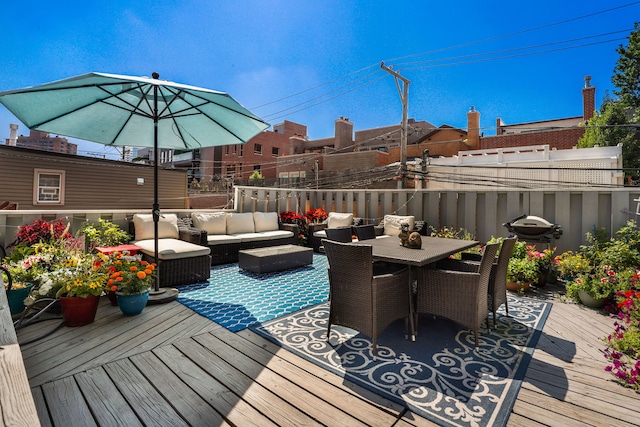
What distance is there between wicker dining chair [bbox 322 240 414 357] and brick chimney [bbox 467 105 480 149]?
21121 mm

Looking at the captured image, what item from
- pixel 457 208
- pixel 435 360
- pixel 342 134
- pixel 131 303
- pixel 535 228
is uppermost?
pixel 342 134

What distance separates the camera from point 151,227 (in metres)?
5.14

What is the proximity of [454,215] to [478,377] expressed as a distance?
4572 mm

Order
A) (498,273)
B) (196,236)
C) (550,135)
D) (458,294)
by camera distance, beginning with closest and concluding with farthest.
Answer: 1. (458,294)
2. (498,273)
3. (196,236)
4. (550,135)

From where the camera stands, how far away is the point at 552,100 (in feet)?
74.2

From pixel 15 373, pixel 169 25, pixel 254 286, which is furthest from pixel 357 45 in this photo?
pixel 15 373

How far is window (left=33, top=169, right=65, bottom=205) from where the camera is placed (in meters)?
10.3

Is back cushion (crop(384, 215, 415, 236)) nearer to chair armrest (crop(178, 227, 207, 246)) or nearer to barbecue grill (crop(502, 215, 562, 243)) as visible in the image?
barbecue grill (crop(502, 215, 562, 243))

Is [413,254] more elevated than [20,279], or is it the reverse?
[413,254]

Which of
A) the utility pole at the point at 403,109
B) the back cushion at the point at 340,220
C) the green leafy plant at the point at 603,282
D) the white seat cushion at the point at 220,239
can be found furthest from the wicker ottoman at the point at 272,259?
the utility pole at the point at 403,109

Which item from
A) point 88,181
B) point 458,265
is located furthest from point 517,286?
point 88,181

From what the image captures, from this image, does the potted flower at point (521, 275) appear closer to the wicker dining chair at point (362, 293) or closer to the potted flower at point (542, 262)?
the potted flower at point (542, 262)

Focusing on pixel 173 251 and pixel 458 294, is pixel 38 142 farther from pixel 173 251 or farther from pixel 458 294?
pixel 458 294

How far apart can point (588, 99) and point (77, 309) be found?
30954 mm
